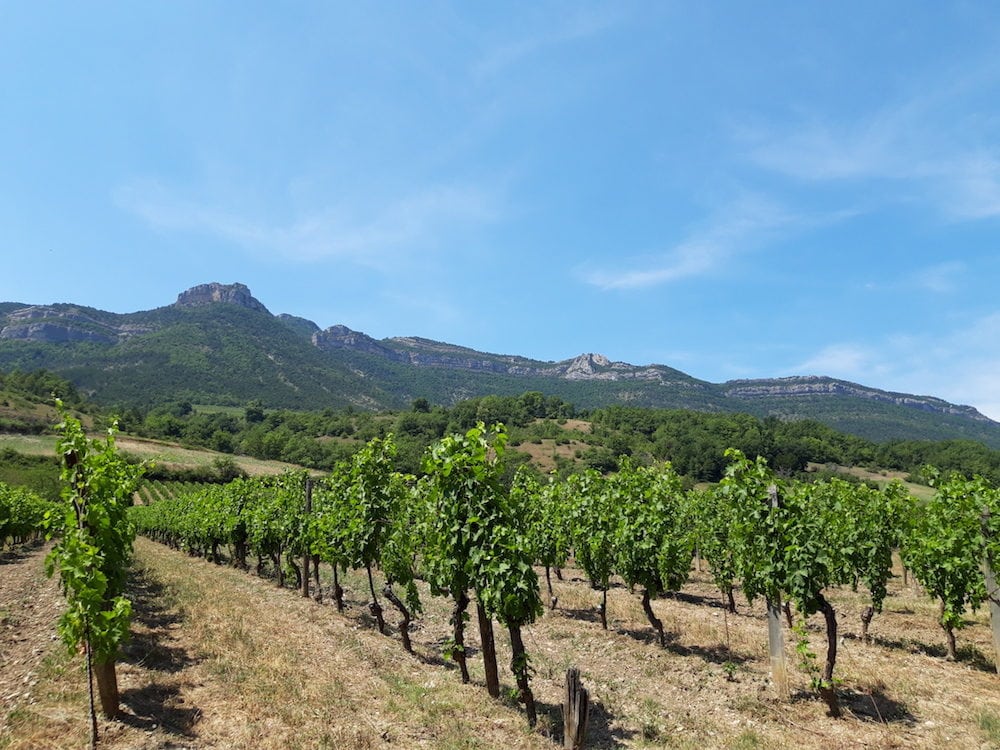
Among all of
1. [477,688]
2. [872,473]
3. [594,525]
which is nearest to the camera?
[477,688]

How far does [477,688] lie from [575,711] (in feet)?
14.2

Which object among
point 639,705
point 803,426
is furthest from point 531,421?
point 639,705

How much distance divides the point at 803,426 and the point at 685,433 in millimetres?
32638

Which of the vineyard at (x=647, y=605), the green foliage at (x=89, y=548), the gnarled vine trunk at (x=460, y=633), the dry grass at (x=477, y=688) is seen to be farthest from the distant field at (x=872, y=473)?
the green foliage at (x=89, y=548)

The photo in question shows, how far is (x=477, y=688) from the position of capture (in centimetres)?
1105

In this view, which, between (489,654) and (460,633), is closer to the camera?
(489,654)

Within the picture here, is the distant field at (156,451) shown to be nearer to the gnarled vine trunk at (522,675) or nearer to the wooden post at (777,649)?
the gnarled vine trunk at (522,675)

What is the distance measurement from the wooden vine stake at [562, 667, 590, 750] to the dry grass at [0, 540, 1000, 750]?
4.54ft

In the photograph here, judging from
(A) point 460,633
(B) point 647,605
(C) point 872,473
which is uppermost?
(A) point 460,633

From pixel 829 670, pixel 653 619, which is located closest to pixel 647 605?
pixel 653 619

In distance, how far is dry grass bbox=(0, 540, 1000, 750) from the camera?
8469mm

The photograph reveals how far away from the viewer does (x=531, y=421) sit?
146m

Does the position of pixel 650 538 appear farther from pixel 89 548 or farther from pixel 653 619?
pixel 89 548

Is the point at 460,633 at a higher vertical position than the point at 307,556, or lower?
higher
